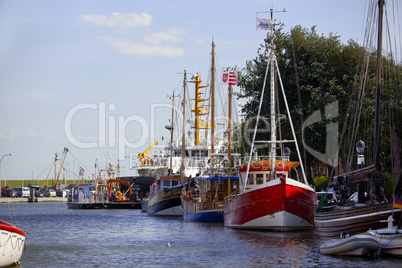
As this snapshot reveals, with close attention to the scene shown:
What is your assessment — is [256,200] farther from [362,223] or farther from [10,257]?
[10,257]

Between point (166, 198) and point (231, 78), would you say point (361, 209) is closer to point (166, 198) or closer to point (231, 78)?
point (231, 78)

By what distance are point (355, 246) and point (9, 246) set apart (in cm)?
1359

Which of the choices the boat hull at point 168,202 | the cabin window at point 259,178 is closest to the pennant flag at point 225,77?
the cabin window at point 259,178

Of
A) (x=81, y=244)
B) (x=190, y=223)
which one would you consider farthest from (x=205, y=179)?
(x=81, y=244)

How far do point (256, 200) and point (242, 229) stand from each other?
3416mm

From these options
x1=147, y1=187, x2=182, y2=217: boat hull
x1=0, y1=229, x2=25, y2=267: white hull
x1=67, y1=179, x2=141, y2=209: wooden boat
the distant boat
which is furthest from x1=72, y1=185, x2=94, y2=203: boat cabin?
x1=0, y1=229, x2=25, y2=267: white hull

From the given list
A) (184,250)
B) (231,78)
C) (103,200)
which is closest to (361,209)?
(184,250)

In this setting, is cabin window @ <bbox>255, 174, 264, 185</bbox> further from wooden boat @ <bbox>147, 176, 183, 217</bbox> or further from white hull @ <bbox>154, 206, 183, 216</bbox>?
white hull @ <bbox>154, 206, 183, 216</bbox>

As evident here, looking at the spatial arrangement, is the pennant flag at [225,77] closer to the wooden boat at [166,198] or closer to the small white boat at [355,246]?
the wooden boat at [166,198]

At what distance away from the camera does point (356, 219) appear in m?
28.6

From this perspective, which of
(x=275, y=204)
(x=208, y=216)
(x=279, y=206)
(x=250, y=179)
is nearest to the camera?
(x=279, y=206)

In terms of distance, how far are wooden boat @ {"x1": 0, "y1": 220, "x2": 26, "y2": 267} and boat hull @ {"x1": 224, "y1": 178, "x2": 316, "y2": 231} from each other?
53.9 ft

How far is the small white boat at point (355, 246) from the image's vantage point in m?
25.4

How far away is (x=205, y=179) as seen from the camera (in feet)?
167
